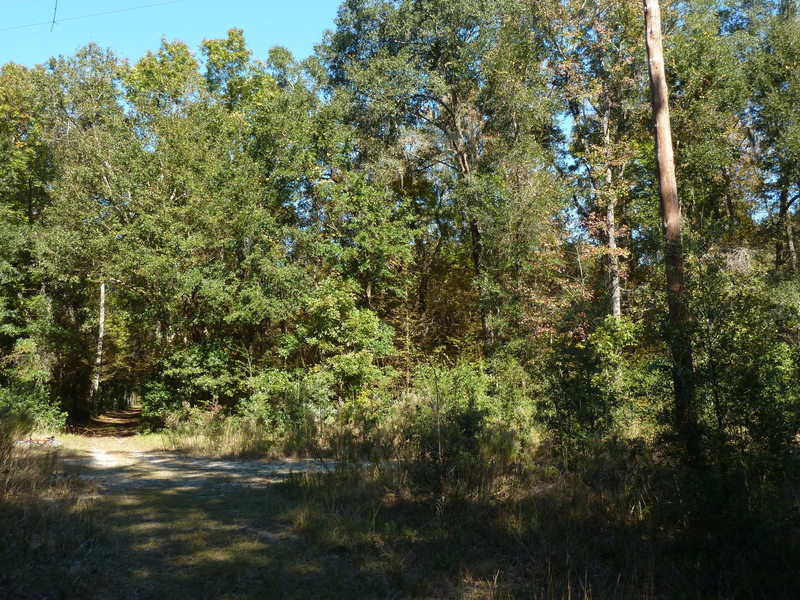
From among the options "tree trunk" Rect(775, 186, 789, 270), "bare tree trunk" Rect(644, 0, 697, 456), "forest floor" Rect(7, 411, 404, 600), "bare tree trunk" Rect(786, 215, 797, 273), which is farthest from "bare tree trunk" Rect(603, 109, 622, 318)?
"forest floor" Rect(7, 411, 404, 600)

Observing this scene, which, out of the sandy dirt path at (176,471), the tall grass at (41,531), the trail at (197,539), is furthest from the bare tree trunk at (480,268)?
the tall grass at (41,531)

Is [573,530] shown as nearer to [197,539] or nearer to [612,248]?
[197,539]

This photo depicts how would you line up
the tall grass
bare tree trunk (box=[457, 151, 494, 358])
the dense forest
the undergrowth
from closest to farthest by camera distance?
the tall grass
the undergrowth
the dense forest
bare tree trunk (box=[457, 151, 494, 358])

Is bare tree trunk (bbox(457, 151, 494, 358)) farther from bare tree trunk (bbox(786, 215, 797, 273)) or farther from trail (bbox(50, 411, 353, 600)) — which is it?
bare tree trunk (bbox(786, 215, 797, 273))

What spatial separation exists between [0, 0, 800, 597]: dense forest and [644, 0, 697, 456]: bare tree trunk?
186 inches

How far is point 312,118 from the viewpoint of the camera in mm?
20188

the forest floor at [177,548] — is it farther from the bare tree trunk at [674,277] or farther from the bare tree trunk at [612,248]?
the bare tree trunk at [612,248]

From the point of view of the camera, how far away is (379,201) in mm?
19516

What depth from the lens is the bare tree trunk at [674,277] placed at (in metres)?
5.34

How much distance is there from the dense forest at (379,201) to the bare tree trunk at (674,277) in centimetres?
472

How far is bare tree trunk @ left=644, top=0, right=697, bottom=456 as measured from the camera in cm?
534

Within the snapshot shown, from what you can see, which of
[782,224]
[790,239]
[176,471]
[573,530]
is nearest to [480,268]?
[176,471]

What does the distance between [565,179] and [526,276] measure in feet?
12.8

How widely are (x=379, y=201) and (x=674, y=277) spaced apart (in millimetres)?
14528
